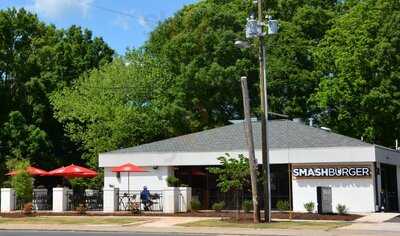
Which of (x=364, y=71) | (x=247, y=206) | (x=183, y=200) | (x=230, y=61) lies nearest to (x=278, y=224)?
(x=247, y=206)

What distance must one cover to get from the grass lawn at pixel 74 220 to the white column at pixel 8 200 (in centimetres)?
574

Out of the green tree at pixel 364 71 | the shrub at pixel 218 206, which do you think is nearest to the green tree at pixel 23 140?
the green tree at pixel 364 71

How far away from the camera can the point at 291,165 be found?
38.0 meters

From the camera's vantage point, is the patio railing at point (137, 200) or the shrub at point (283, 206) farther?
the patio railing at point (137, 200)

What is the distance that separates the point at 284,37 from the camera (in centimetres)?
5719

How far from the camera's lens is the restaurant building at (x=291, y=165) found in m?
36.5

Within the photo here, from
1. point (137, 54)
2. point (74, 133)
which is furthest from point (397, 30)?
point (74, 133)

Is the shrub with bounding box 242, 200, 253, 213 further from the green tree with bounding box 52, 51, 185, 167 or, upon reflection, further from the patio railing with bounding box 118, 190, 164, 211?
the green tree with bounding box 52, 51, 185, 167

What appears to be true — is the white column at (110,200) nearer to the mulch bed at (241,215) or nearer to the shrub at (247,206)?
the mulch bed at (241,215)

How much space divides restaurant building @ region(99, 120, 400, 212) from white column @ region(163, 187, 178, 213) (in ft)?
13.0

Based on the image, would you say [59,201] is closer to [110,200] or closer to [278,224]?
[110,200]

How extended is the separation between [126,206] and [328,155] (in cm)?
1144

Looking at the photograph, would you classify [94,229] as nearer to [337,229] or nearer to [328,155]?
[337,229]

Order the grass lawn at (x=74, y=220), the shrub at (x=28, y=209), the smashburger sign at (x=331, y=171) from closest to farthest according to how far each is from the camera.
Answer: the grass lawn at (x=74, y=220), the shrub at (x=28, y=209), the smashburger sign at (x=331, y=171)
